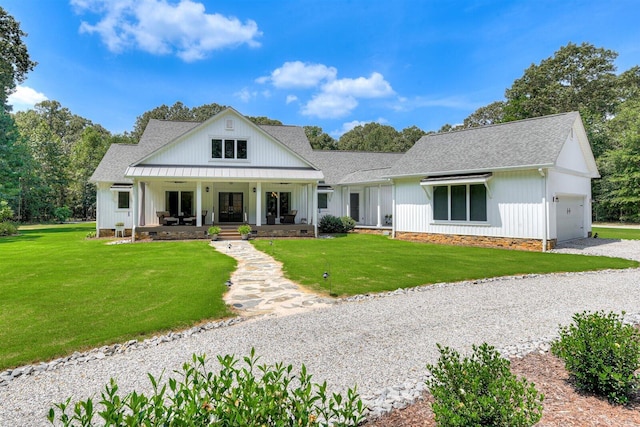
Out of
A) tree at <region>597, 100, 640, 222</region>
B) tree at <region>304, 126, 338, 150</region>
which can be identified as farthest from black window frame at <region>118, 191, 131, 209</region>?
tree at <region>304, 126, 338, 150</region>

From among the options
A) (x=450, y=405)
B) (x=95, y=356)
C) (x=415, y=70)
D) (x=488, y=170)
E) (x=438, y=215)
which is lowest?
(x=95, y=356)

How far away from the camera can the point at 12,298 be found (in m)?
6.77

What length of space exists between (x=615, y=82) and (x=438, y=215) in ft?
129

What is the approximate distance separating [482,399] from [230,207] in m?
20.6

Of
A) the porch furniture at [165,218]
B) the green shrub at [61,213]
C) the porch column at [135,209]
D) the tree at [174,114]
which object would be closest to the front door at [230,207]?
the porch furniture at [165,218]

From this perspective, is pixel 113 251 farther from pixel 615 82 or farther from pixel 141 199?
pixel 615 82

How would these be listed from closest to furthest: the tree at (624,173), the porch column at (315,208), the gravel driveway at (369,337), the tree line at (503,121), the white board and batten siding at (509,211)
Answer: the gravel driveway at (369,337)
the white board and batten siding at (509,211)
the porch column at (315,208)
the tree line at (503,121)
the tree at (624,173)

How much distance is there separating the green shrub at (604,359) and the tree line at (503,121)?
105 feet

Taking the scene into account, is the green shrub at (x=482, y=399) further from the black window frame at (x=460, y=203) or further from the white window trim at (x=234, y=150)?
the white window trim at (x=234, y=150)

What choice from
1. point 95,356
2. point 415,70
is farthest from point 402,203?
point 95,356

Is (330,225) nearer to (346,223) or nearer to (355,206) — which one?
(346,223)

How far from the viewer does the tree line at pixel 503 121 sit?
24.5m

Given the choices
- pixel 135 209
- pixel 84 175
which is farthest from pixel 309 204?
pixel 84 175

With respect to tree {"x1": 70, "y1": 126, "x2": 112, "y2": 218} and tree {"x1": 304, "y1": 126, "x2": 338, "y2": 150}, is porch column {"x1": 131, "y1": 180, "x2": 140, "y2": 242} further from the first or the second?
tree {"x1": 304, "y1": 126, "x2": 338, "y2": 150}
